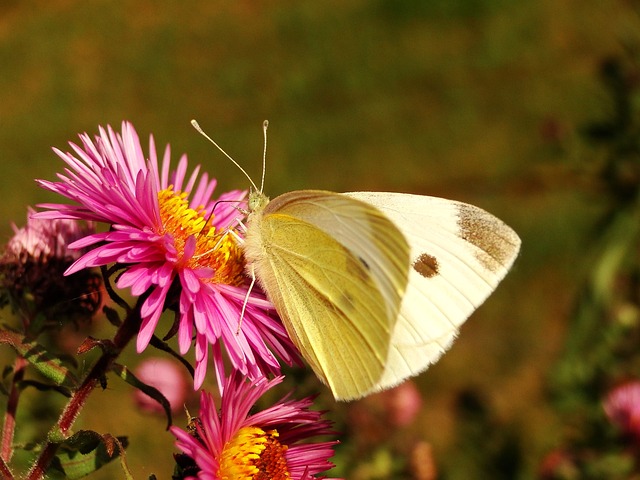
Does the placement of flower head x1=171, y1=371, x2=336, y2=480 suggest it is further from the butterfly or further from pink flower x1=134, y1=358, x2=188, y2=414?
pink flower x1=134, y1=358, x2=188, y2=414

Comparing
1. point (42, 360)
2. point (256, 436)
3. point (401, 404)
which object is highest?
point (42, 360)

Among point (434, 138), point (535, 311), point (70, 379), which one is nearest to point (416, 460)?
point (70, 379)

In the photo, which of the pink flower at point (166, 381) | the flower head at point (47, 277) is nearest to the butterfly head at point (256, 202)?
the flower head at point (47, 277)

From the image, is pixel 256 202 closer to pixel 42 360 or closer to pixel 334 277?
pixel 334 277

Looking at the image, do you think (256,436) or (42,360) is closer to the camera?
(42,360)

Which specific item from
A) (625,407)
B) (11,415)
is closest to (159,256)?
(11,415)

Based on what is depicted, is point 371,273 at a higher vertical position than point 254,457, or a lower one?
higher

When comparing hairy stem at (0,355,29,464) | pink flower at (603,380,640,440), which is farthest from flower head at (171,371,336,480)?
pink flower at (603,380,640,440)

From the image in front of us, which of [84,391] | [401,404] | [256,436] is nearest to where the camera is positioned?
[84,391]
